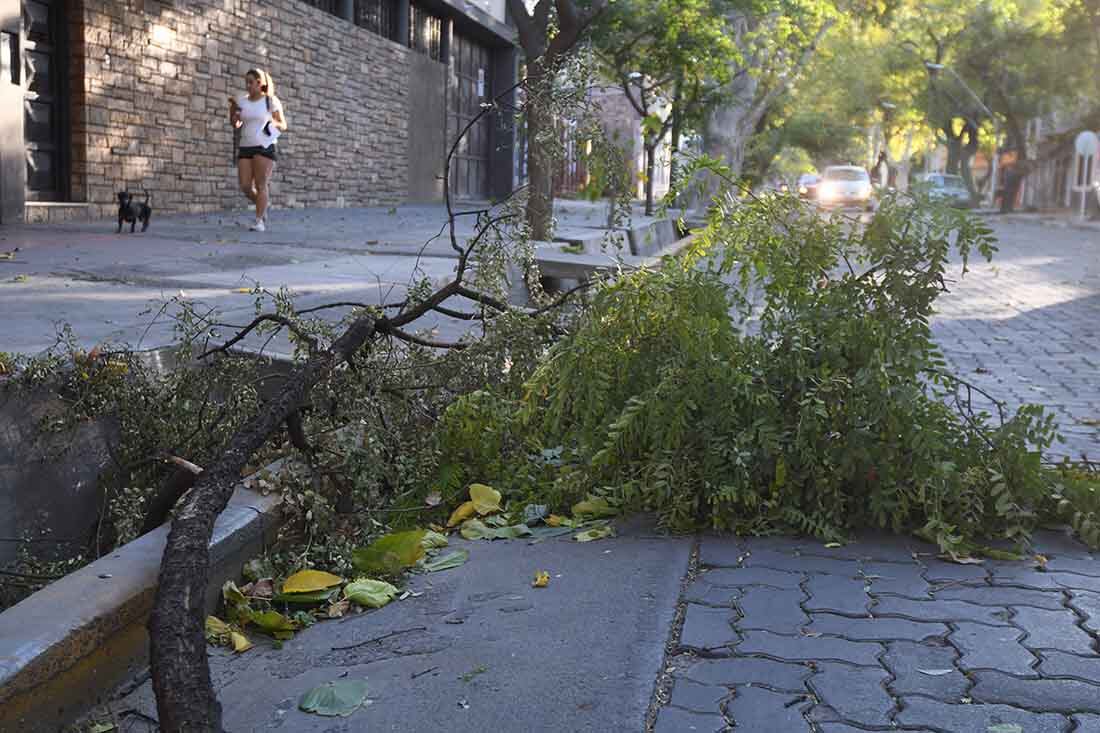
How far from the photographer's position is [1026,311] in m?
11.8

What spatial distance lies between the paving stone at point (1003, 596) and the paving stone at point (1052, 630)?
54mm

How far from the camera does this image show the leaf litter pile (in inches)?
123

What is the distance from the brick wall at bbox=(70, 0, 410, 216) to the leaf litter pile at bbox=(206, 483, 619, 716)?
36.0 feet

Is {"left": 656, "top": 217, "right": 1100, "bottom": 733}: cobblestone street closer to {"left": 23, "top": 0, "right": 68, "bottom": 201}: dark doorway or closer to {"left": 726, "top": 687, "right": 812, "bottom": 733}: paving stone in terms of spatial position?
{"left": 726, "top": 687, "right": 812, "bottom": 733}: paving stone

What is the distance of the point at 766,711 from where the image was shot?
256 cm

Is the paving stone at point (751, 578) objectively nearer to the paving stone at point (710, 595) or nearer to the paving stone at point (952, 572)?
the paving stone at point (710, 595)

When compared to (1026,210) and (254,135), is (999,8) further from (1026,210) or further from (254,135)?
(254,135)

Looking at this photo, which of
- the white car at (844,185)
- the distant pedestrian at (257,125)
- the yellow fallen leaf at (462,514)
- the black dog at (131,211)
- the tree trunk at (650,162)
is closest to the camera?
the yellow fallen leaf at (462,514)

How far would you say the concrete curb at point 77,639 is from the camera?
2400 mm

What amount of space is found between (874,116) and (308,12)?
60657 millimetres

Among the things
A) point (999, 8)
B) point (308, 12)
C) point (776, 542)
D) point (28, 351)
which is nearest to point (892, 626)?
point (776, 542)

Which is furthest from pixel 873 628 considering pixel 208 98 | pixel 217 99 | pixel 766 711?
pixel 217 99

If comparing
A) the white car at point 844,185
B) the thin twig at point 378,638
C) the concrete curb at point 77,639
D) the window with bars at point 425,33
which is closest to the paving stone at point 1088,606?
the thin twig at point 378,638

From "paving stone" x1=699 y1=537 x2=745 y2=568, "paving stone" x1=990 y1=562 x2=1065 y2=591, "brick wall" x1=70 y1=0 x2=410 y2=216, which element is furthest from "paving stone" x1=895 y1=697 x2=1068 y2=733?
"brick wall" x1=70 y1=0 x2=410 y2=216
